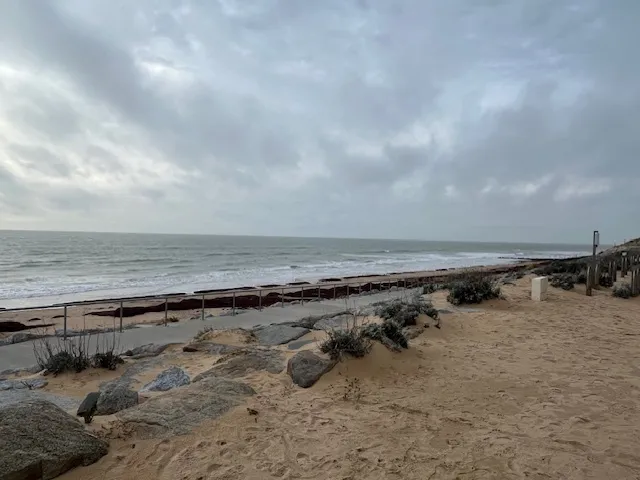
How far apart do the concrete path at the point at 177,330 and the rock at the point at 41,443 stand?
4697mm

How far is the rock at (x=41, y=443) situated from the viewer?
2.95 meters

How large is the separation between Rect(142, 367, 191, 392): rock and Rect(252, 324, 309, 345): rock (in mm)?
2496

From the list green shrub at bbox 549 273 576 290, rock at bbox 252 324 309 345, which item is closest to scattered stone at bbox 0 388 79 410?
rock at bbox 252 324 309 345

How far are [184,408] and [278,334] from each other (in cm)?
428

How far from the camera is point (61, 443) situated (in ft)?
10.5

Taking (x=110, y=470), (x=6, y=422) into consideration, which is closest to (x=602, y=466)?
(x=110, y=470)

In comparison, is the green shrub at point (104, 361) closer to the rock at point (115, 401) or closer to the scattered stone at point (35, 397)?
the scattered stone at point (35, 397)

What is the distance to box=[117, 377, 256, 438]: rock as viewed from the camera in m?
3.86

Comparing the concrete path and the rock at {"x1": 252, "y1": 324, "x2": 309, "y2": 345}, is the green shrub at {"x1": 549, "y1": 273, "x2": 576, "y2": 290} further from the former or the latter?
the rock at {"x1": 252, "y1": 324, "x2": 309, "y2": 345}

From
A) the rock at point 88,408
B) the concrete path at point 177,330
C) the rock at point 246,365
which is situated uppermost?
the rock at point 88,408

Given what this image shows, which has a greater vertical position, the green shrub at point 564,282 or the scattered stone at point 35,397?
→ the green shrub at point 564,282

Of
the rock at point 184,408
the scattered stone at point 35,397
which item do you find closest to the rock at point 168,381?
the rock at point 184,408

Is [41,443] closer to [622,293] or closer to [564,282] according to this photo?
[622,293]

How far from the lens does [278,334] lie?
8.46 m
